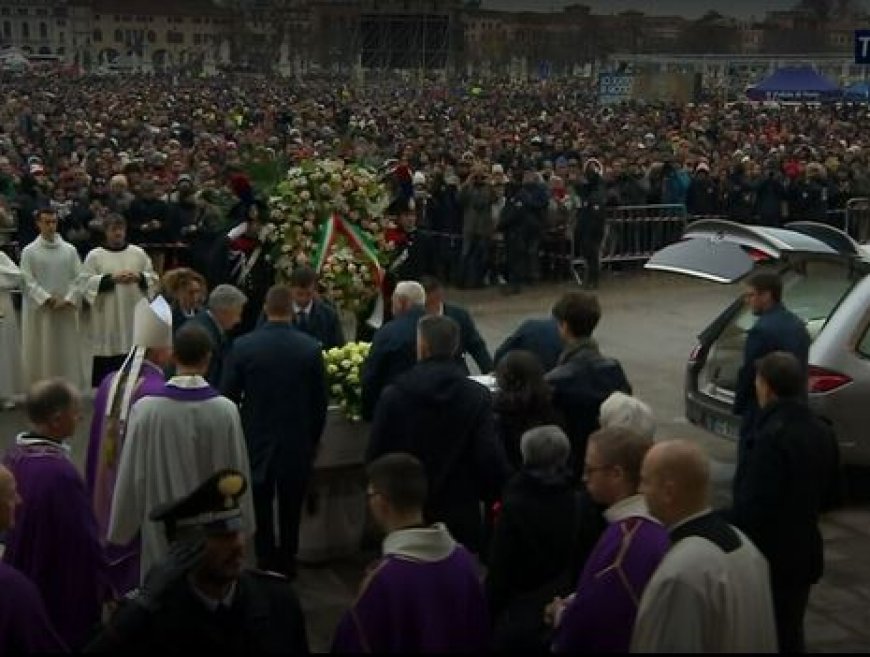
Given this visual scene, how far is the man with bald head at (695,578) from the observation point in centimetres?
391

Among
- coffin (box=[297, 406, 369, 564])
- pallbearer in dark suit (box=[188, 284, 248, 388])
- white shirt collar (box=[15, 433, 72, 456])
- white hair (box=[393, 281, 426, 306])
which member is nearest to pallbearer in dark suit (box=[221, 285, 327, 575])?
pallbearer in dark suit (box=[188, 284, 248, 388])

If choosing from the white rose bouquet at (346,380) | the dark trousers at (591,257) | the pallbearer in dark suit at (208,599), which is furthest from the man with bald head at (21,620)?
the dark trousers at (591,257)

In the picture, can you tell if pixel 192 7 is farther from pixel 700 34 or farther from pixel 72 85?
pixel 72 85

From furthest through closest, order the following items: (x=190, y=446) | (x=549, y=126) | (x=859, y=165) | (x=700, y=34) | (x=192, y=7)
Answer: (x=192, y=7) → (x=700, y=34) → (x=549, y=126) → (x=859, y=165) → (x=190, y=446)

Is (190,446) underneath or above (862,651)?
above

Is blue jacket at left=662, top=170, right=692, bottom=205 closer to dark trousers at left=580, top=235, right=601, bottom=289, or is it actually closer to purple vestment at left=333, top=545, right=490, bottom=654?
dark trousers at left=580, top=235, right=601, bottom=289

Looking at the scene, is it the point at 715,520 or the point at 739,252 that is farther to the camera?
the point at 739,252

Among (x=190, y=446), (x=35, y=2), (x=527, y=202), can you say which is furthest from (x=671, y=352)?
(x=35, y=2)

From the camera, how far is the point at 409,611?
4.12 metres

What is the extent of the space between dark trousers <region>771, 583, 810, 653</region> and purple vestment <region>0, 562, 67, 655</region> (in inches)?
118

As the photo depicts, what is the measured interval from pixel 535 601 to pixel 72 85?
63.5 m

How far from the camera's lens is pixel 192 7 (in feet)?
565

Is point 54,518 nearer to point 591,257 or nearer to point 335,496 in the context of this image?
point 335,496

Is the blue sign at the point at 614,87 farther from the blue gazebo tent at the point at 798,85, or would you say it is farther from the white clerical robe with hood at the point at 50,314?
the white clerical robe with hood at the point at 50,314
